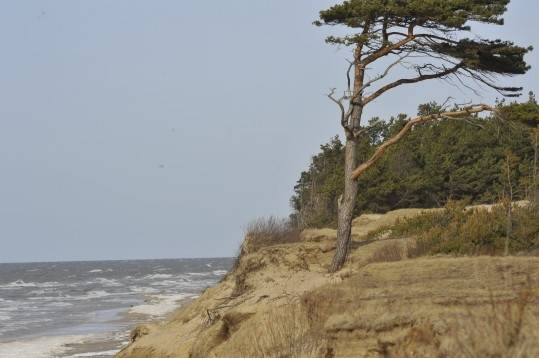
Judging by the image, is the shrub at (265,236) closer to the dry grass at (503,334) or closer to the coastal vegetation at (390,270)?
the coastal vegetation at (390,270)

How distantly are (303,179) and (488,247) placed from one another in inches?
1857

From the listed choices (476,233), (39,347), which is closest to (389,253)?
(476,233)

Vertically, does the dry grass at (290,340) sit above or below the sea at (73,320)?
above

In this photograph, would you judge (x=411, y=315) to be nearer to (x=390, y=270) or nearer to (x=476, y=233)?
(x=390, y=270)

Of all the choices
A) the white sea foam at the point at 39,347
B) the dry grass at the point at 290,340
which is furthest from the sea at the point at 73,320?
the dry grass at the point at 290,340

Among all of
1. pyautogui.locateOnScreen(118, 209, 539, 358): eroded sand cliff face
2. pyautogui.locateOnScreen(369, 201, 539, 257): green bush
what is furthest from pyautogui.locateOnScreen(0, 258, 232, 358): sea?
pyautogui.locateOnScreen(118, 209, 539, 358): eroded sand cliff face

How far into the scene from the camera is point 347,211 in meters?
19.1

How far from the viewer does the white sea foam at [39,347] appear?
85.9 feet

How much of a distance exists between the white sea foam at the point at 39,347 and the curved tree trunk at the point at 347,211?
1108 centimetres

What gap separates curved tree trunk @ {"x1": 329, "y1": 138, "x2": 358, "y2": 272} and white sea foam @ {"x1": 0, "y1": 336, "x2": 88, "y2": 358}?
1108cm

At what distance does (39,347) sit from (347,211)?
1354 cm

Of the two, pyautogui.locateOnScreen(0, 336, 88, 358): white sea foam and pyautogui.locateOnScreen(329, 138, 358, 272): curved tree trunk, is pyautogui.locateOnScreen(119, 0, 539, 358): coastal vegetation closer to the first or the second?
pyautogui.locateOnScreen(329, 138, 358, 272): curved tree trunk

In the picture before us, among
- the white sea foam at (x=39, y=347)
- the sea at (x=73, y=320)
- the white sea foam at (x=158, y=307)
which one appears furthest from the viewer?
the white sea foam at (x=158, y=307)

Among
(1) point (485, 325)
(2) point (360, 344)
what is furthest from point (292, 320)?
(1) point (485, 325)
